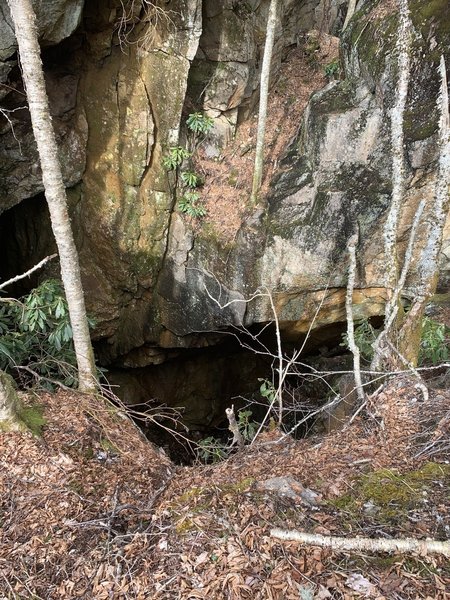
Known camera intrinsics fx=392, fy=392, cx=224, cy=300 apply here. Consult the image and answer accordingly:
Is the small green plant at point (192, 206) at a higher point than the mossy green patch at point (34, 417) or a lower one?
higher

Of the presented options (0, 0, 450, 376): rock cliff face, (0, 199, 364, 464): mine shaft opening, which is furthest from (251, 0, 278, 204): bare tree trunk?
(0, 199, 364, 464): mine shaft opening

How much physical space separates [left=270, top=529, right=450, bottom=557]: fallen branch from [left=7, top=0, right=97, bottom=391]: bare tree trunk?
2.75 m

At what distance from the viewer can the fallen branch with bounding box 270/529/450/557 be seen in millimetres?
2074

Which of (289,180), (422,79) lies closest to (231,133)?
(289,180)

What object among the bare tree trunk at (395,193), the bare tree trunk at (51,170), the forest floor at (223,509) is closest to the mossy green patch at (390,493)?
the forest floor at (223,509)

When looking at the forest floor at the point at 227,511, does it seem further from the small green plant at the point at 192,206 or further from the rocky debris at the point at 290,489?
the small green plant at the point at 192,206

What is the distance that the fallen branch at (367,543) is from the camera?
2.07 m

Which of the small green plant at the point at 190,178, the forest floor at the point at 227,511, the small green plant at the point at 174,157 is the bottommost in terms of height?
the forest floor at the point at 227,511

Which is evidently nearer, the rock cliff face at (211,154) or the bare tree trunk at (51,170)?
the bare tree trunk at (51,170)

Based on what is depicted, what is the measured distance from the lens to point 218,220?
25.3ft

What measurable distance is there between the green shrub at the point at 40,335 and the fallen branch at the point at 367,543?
3.30m

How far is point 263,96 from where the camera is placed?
6.70 m

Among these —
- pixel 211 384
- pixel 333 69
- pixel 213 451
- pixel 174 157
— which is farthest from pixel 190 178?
pixel 211 384

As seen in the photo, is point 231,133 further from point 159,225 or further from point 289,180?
point 159,225
